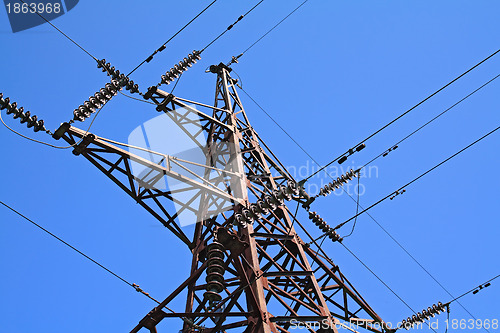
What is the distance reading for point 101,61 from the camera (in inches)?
410

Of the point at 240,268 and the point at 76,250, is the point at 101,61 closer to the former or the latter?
the point at 76,250

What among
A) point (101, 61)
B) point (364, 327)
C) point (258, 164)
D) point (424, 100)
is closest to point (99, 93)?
point (101, 61)

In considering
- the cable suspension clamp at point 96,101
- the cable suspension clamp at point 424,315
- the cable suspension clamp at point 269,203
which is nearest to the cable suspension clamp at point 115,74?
the cable suspension clamp at point 96,101

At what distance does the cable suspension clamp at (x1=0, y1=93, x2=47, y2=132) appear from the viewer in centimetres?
812

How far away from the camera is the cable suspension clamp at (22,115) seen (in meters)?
8.12

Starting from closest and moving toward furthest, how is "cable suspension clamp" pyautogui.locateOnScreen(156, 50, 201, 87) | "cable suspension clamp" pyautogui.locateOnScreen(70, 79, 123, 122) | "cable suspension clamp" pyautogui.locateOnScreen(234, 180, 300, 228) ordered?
"cable suspension clamp" pyautogui.locateOnScreen(234, 180, 300, 228) < "cable suspension clamp" pyautogui.locateOnScreen(70, 79, 123, 122) < "cable suspension clamp" pyautogui.locateOnScreen(156, 50, 201, 87)

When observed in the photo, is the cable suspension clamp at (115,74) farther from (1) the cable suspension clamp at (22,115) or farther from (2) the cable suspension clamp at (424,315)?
(2) the cable suspension clamp at (424,315)

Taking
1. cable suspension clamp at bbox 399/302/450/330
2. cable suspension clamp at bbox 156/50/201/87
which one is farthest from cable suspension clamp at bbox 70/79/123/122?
cable suspension clamp at bbox 399/302/450/330

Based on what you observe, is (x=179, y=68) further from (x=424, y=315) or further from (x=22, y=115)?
(x=424, y=315)

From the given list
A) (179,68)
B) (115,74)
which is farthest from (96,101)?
(179,68)

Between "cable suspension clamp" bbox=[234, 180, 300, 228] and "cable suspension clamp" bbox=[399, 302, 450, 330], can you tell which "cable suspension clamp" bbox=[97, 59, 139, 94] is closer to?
"cable suspension clamp" bbox=[234, 180, 300, 228]

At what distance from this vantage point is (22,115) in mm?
8398

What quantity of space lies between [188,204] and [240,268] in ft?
10.2

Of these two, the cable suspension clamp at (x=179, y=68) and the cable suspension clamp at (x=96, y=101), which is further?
the cable suspension clamp at (x=179, y=68)
